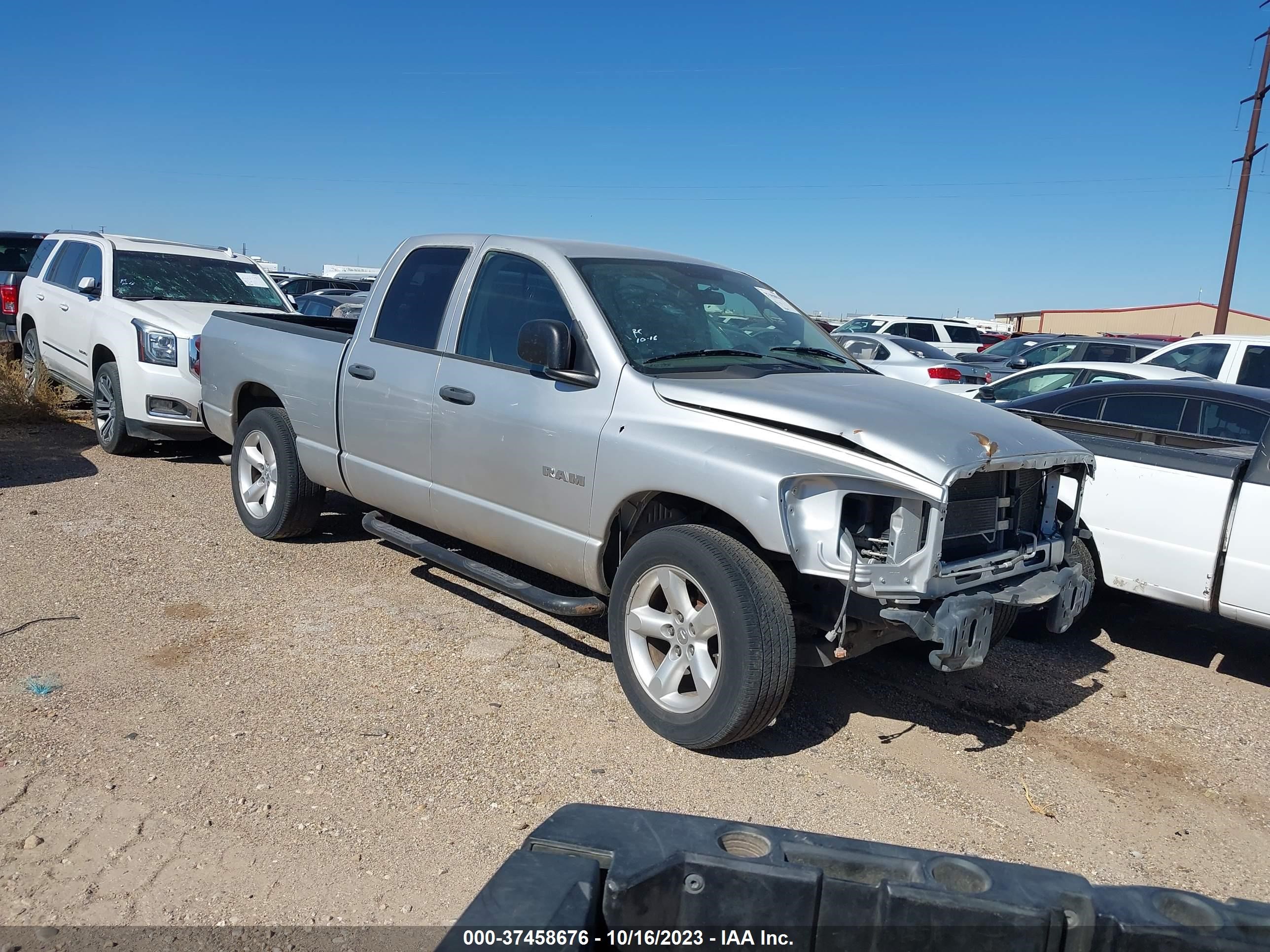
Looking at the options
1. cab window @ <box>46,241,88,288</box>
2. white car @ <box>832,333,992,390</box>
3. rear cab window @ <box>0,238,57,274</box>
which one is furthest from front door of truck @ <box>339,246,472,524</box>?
rear cab window @ <box>0,238,57,274</box>

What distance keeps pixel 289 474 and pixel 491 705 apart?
2.63 metres

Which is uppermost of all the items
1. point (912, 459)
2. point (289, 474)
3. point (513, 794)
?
point (912, 459)

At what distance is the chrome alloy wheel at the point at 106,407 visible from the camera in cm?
892

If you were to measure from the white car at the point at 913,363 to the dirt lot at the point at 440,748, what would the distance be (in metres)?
6.88

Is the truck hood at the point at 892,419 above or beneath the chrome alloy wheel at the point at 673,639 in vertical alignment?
above

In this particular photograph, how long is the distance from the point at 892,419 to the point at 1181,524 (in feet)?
7.10

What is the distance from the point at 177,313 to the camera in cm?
901

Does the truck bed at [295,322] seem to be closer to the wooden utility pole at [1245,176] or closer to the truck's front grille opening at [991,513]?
the truck's front grille opening at [991,513]

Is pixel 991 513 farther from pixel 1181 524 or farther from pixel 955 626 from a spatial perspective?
pixel 1181 524

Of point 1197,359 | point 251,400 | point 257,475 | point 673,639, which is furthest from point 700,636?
point 1197,359

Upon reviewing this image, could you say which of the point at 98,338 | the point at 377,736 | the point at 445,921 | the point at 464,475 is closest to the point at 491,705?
the point at 377,736

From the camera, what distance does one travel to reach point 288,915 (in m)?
2.91

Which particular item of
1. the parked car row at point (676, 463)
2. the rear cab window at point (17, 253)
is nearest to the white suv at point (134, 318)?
the parked car row at point (676, 463)

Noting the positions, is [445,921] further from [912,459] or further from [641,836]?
[912,459]
